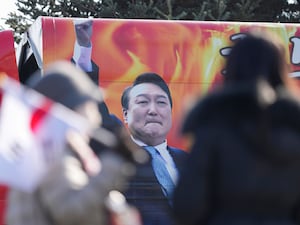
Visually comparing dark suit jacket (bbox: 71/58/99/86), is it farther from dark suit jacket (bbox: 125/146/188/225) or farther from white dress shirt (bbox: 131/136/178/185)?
dark suit jacket (bbox: 125/146/188/225)

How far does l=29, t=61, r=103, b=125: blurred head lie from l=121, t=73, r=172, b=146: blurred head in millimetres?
4242

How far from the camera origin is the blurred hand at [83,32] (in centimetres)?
809

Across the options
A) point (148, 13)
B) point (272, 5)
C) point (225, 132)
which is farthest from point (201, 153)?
point (272, 5)

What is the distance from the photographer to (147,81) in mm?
8172

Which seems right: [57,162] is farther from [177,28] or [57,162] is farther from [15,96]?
[177,28]

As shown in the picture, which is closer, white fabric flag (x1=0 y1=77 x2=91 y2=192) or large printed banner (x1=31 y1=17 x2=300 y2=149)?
white fabric flag (x1=0 y1=77 x2=91 y2=192)

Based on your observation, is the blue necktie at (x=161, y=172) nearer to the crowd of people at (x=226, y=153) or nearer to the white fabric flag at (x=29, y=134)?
the crowd of people at (x=226, y=153)

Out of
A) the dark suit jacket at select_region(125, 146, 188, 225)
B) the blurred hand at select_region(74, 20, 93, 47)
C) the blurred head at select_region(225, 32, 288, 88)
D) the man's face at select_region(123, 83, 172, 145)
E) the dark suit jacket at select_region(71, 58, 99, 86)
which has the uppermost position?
the blurred head at select_region(225, 32, 288, 88)

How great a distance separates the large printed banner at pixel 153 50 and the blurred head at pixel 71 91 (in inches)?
165

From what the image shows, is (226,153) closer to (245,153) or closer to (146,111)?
(245,153)

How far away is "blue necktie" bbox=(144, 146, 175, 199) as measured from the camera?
8031 millimetres

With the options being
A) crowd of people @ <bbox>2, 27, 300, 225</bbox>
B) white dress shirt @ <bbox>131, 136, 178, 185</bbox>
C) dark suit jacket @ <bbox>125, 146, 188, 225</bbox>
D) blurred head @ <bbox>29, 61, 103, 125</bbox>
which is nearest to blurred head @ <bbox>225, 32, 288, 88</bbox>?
crowd of people @ <bbox>2, 27, 300, 225</bbox>

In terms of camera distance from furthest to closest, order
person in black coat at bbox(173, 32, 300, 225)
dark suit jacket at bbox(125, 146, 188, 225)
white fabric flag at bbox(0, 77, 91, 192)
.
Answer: dark suit jacket at bbox(125, 146, 188, 225) < person in black coat at bbox(173, 32, 300, 225) < white fabric flag at bbox(0, 77, 91, 192)

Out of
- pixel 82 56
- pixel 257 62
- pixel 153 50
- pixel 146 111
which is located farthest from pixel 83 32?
pixel 257 62
